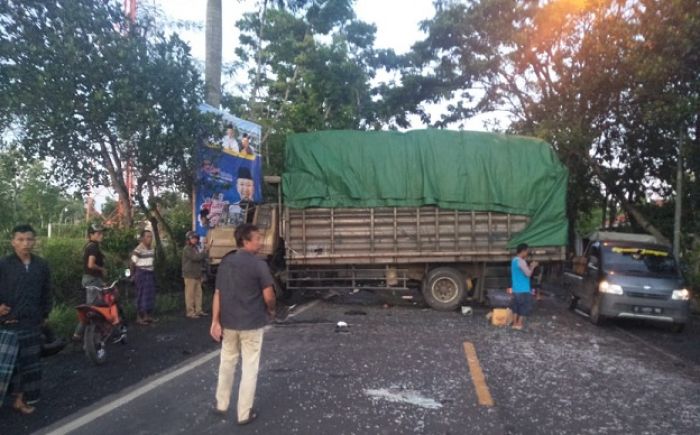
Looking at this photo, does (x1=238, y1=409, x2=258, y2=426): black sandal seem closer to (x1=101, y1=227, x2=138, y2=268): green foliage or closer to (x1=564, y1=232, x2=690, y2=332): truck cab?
(x1=564, y1=232, x2=690, y2=332): truck cab

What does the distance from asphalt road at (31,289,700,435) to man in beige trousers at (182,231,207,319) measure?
197 centimetres

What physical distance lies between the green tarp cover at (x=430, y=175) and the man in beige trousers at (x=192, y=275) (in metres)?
2.22

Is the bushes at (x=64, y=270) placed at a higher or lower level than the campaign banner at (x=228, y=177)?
lower

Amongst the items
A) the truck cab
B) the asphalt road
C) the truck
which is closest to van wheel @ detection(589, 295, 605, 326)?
the truck cab

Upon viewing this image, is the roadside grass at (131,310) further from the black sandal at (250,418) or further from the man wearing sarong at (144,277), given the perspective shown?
the black sandal at (250,418)

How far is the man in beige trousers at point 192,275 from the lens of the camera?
10.9 metres

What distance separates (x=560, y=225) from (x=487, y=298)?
2.17 m

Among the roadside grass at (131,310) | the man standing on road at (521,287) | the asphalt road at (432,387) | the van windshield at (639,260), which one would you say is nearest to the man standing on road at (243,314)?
the asphalt road at (432,387)

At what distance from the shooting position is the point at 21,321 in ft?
18.0

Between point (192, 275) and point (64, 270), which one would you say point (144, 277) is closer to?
point (192, 275)

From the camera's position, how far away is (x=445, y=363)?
7293 mm

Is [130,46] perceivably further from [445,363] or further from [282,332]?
[445,363]

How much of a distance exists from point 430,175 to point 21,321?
335 inches

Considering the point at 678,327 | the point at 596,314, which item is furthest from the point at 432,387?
the point at 678,327
